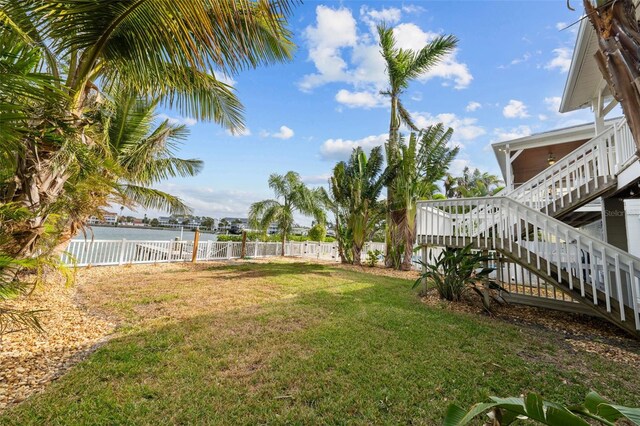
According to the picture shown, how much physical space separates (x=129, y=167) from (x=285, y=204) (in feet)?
31.4

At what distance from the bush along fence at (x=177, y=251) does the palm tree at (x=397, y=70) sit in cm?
482

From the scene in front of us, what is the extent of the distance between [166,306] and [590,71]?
10.0 metres

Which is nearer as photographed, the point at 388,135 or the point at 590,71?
the point at 590,71

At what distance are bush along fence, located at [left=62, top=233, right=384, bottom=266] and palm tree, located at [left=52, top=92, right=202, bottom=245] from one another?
180 cm

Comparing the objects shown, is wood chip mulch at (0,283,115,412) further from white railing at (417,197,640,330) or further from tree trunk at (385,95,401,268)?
tree trunk at (385,95,401,268)

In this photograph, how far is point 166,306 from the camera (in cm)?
493

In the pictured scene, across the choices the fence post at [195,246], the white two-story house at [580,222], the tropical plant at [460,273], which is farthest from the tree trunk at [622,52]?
the fence post at [195,246]

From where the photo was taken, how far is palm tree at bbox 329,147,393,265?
11828mm

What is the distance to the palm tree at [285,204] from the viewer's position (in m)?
16.1

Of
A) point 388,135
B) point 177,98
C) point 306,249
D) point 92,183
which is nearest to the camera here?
point 92,183

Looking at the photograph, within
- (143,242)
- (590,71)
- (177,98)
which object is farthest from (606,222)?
(143,242)

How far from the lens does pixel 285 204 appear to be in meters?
16.5

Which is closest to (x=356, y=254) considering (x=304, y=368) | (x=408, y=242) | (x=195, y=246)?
(x=408, y=242)

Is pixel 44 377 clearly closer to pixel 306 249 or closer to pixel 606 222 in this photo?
pixel 606 222
